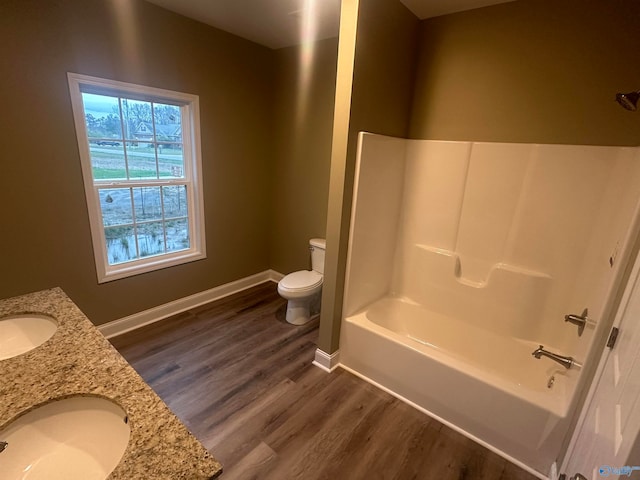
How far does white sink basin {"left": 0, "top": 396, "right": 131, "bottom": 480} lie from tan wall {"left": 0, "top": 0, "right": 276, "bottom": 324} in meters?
1.70

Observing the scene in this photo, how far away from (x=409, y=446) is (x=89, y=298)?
7.95 ft

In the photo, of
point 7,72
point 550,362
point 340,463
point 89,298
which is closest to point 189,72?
point 7,72

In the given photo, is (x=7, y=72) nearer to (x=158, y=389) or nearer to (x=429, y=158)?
(x=158, y=389)

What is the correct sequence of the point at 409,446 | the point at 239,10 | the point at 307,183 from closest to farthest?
1. the point at 409,446
2. the point at 239,10
3. the point at 307,183

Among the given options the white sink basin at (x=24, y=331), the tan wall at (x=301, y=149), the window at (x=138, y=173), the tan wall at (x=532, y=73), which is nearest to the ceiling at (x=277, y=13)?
the tan wall at (x=532, y=73)

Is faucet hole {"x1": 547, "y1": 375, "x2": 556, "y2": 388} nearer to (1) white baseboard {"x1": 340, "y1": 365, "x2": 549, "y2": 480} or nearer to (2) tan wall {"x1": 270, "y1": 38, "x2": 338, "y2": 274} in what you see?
(1) white baseboard {"x1": 340, "y1": 365, "x2": 549, "y2": 480}

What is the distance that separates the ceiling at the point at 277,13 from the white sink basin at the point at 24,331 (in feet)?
7.30

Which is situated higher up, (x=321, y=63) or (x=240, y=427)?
(x=321, y=63)

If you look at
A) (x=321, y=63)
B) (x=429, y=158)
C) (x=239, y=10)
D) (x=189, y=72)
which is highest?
(x=239, y=10)

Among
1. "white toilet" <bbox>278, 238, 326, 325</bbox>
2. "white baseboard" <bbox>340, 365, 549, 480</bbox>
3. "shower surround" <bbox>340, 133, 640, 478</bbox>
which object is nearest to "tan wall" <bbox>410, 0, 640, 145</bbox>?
"shower surround" <bbox>340, 133, 640, 478</bbox>

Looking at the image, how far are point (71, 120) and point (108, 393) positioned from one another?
198 centimetres

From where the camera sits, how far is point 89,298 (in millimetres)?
2326

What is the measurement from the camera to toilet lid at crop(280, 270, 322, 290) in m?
2.72

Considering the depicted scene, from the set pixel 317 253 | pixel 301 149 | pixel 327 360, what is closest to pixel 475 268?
pixel 327 360
